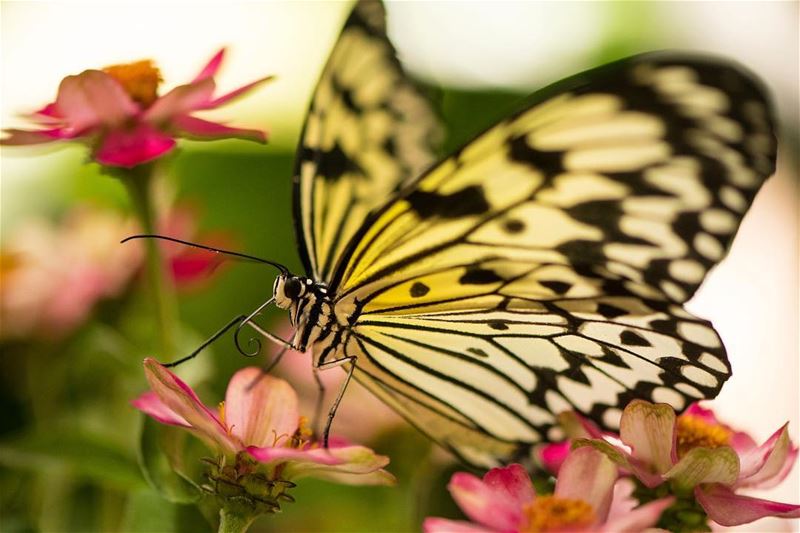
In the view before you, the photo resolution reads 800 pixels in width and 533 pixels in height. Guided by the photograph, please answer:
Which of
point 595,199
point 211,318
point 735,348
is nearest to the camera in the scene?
point 595,199

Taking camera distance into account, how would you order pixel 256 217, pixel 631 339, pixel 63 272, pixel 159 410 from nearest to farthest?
pixel 159 410
pixel 631 339
pixel 63 272
pixel 256 217

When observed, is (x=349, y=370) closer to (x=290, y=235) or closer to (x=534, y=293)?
(x=534, y=293)

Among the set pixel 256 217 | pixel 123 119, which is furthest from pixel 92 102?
pixel 256 217

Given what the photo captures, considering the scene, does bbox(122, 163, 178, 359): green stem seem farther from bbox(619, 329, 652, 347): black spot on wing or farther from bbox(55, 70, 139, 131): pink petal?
bbox(619, 329, 652, 347): black spot on wing

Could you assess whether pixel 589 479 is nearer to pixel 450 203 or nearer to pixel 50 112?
pixel 450 203

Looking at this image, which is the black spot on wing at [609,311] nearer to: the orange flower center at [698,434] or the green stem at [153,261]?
the orange flower center at [698,434]

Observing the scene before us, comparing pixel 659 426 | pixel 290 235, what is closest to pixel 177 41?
pixel 290 235
